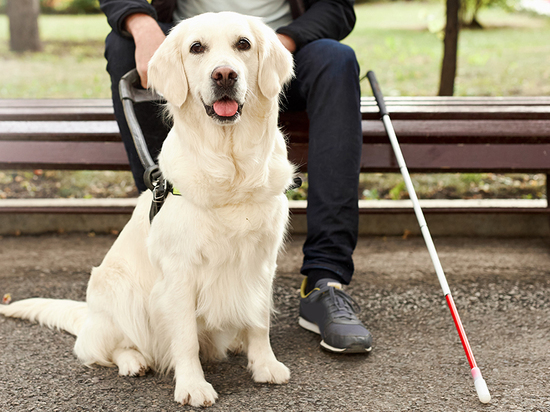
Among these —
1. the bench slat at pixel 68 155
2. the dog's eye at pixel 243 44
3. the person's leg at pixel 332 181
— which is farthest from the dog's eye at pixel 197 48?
the bench slat at pixel 68 155

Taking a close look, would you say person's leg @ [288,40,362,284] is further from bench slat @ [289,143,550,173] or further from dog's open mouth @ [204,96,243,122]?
bench slat @ [289,143,550,173]

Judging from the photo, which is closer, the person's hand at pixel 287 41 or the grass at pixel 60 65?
the person's hand at pixel 287 41

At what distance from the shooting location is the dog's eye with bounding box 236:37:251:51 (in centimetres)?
184

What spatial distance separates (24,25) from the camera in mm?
9195

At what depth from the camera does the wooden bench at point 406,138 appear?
305 cm

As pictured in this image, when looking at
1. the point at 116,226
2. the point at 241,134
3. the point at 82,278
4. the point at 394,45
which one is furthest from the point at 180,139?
the point at 394,45

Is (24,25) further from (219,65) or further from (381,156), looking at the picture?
(219,65)

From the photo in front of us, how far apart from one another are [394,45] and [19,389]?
8.65 metres

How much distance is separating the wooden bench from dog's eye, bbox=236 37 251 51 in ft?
3.70

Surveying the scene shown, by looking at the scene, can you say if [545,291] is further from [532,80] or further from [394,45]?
[394,45]

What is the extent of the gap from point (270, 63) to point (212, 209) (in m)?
0.55

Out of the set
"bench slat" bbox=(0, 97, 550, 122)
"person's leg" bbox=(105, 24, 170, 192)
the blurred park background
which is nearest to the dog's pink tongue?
"person's leg" bbox=(105, 24, 170, 192)

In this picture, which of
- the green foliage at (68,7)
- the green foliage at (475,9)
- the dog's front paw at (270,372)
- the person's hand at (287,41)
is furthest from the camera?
the green foliage at (68,7)

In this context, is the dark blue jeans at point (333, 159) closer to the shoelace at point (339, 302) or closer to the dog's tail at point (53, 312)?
the shoelace at point (339, 302)
